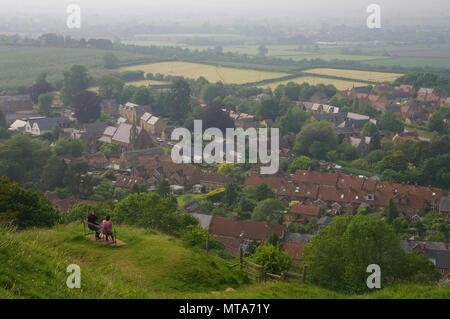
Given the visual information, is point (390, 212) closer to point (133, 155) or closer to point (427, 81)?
point (133, 155)

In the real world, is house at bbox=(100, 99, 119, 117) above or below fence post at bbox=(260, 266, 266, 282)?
above

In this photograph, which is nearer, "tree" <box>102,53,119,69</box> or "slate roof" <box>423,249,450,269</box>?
"slate roof" <box>423,249,450,269</box>

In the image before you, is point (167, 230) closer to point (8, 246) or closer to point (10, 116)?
point (8, 246)

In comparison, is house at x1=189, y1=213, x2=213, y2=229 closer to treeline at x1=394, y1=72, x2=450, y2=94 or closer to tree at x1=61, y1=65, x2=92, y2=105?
tree at x1=61, y1=65, x2=92, y2=105

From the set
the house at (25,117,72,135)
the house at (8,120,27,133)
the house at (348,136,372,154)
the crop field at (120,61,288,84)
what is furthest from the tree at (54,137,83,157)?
the crop field at (120,61,288,84)

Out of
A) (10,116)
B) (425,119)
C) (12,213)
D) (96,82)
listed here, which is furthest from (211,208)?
(96,82)

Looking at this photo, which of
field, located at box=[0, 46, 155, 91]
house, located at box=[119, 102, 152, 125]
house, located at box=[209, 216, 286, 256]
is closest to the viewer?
house, located at box=[209, 216, 286, 256]
